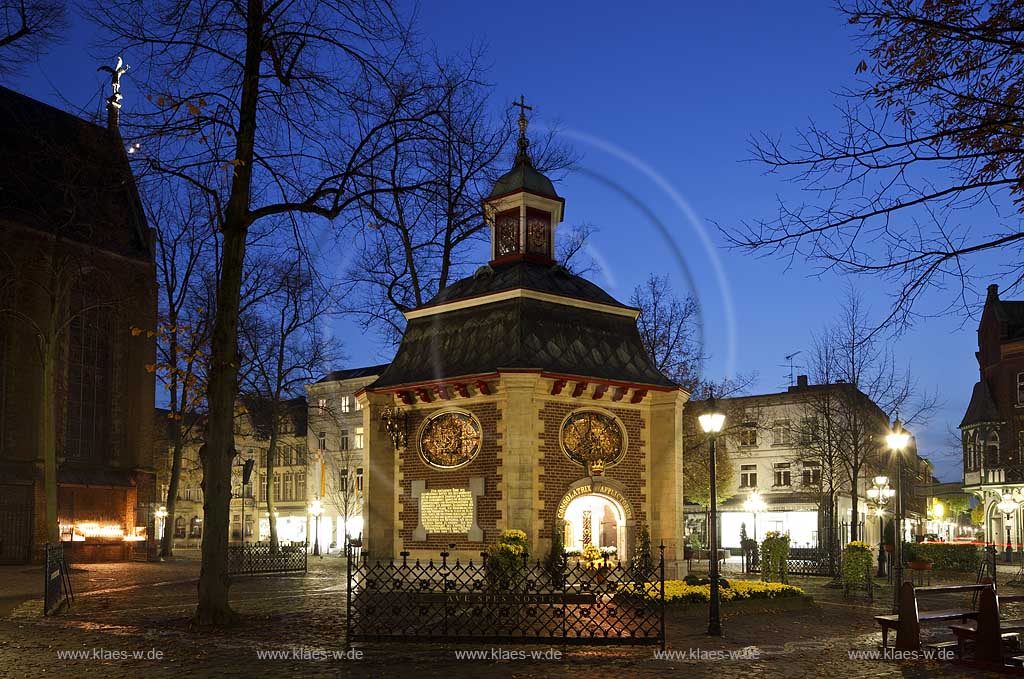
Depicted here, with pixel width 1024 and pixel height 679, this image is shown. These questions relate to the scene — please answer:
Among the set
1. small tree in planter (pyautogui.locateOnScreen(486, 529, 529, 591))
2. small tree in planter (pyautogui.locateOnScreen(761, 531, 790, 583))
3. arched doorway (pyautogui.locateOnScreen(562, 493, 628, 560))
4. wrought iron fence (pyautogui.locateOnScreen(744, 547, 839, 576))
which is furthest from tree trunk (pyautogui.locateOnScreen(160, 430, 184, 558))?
small tree in planter (pyautogui.locateOnScreen(761, 531, 790, 583))

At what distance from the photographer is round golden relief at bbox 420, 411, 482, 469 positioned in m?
26.2

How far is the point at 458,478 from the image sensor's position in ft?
86.0

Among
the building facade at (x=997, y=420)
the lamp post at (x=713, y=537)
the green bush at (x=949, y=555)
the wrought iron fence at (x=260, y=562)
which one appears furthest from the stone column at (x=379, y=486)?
the building facade at (x=997, y=420)

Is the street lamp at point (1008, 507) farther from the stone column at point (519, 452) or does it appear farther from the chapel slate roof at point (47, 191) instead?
the chapel slate roof at point (47, 191)

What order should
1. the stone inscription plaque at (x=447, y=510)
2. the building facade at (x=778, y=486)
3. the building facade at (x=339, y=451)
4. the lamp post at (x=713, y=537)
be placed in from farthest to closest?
the building facade at (x=339, y=451) < the building facade at (x=778, y=486) < the stone inscription plaque at (x=447, y=510) < the lamp post at (x=713, y=537)

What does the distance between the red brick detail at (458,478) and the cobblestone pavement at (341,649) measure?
3519 millimetres

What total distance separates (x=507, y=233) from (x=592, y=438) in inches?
293

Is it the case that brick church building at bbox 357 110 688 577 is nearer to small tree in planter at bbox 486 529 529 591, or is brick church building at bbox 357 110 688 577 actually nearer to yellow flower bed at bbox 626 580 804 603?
small tree in planter at bbox 486 529 529 591

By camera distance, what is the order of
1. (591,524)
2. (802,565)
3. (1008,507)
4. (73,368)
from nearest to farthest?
(591,524) < (802,565) < (73,368) < (1008,507)

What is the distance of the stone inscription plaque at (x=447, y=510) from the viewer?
84.8 ft

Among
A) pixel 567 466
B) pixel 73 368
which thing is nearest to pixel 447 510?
pixel 567 466

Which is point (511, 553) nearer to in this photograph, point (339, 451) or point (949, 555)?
point (949, 555)

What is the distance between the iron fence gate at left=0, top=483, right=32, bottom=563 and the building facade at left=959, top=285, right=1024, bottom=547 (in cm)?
4947

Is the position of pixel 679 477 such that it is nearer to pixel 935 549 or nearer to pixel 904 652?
pixel 904 652
